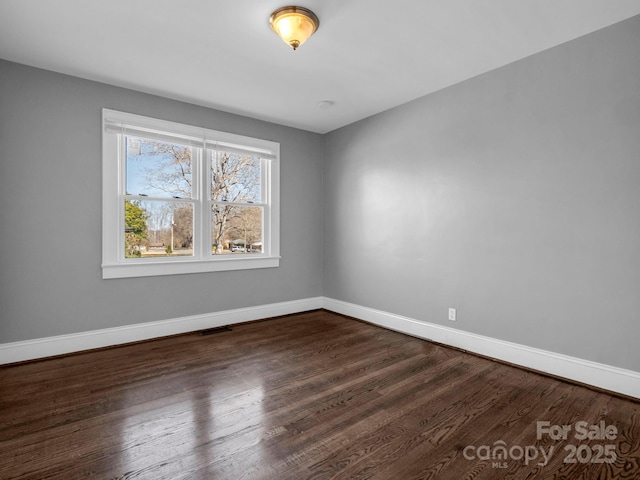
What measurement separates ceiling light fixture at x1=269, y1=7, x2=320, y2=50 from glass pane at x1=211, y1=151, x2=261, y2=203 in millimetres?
2132

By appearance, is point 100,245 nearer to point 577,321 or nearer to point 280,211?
point 280,211

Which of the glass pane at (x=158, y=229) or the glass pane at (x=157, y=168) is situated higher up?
the glass pane at (x=157, y=168)

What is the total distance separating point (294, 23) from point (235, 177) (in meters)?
2.38

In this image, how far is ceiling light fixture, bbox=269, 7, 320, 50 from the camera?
226 centimetres

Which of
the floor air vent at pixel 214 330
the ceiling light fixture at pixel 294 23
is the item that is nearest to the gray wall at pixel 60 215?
the floor air vent at pixel 214 330

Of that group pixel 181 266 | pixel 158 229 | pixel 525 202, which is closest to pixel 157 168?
pixel 158 229

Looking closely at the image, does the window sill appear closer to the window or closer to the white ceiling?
the window

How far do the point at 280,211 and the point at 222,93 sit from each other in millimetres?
1691

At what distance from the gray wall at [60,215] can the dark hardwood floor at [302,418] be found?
470 millimetres

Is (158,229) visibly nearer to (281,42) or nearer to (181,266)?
(181,266)

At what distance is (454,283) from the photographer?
11.4 ft

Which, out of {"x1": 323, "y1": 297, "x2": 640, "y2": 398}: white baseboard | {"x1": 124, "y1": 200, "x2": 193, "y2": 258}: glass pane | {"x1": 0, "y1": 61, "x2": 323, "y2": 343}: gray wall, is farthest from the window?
{"x1": 323, "y1": 297, "x2": 640, "y2": 398}: white baseboard

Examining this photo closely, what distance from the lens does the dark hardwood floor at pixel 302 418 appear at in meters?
1.69

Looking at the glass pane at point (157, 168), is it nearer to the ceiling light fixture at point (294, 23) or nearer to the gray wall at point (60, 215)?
the gray wall at point (60, 215)
